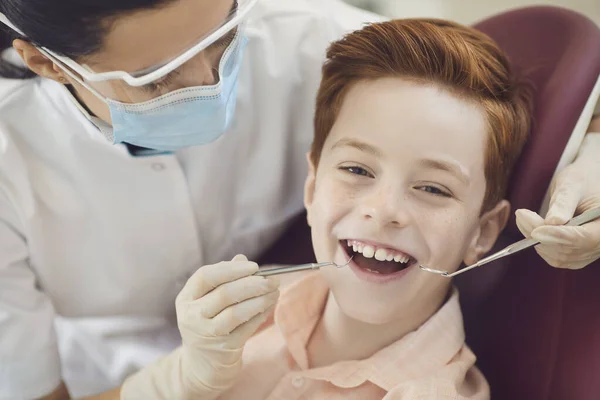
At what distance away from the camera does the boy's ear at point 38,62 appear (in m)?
0.89

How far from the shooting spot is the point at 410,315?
1004 millimetres

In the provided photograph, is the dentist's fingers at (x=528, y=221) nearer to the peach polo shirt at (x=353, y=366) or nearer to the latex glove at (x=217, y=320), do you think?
the peach polo shirt at (x=353, y=366)

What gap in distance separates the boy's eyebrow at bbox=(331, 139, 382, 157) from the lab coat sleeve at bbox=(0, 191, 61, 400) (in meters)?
0.63

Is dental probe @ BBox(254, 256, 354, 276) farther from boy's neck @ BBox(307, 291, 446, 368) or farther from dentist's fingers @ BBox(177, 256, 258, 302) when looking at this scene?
boy's neck @ BBox(307, 291, 446, 368)

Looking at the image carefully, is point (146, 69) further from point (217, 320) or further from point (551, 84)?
point (551, 84)

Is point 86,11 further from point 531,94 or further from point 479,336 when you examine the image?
point 479,336

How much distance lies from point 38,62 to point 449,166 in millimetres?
676

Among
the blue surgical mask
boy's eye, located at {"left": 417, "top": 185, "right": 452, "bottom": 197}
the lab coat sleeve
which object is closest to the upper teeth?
boy's eye, located at {"left": 417, "top": 185, "right": 452, "bottom": 197}

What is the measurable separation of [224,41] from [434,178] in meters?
0.40

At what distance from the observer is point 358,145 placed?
0.94m

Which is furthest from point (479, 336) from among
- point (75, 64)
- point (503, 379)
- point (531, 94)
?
point (75, 64)

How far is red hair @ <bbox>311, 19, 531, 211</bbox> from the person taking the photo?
94cm

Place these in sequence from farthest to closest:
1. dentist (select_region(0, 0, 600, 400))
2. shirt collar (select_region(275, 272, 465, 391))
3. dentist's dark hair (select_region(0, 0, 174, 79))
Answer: shirt collar (select_region(275, 272, 465, 391)) → dentist (select_region(0, 0, 600, 400)) → dentist's dark hair (select_region(0, 0, 174, 79))

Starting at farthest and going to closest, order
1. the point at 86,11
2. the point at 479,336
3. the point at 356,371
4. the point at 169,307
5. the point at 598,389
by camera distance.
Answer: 1. the point at 169,307
2. the point at 479,336
3. the point at 356,371
4. the point at 598,389
5. the point at 86,11
